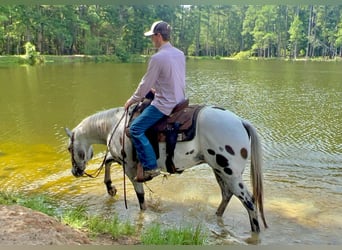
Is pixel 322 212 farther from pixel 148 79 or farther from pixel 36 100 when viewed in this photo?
pixel 36 100

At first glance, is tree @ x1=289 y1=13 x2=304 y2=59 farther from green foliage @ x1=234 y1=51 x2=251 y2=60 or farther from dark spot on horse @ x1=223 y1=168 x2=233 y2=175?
dark spot on horse @ x1=223 y1=168 x2=233 y2=175

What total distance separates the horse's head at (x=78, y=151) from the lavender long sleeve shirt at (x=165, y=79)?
4.63 ft

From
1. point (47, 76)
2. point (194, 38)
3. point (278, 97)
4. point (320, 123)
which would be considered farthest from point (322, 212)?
point (194, 38)

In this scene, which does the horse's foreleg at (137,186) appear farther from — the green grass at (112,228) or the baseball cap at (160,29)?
the baseball cap at (160,29)

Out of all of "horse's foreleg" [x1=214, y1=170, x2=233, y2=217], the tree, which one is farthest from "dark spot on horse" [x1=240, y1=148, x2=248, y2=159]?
the tree

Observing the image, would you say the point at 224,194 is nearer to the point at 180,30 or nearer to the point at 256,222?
the point at 256,222

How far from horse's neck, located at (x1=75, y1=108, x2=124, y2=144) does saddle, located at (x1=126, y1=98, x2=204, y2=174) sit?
1.73 ft

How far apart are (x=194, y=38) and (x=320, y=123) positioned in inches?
1677

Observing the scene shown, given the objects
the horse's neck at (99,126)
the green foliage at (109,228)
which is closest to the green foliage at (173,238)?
the green foliage at (109,228)

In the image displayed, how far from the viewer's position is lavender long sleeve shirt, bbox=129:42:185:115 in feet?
13.3

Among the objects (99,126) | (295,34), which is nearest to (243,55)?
(295,34)

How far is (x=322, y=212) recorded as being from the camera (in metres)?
5.22

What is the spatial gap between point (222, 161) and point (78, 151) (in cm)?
222

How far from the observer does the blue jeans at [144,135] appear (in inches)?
171
